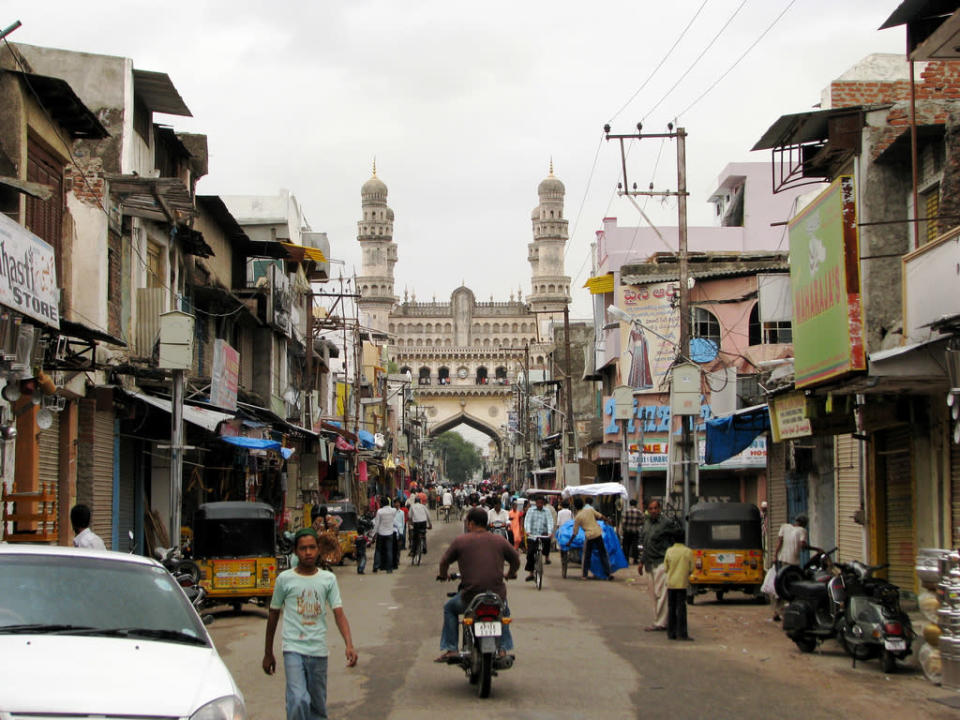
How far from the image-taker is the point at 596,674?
10.0m

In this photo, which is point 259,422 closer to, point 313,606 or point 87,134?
point 87,134

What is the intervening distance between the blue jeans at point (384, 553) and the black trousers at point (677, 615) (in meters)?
10.8

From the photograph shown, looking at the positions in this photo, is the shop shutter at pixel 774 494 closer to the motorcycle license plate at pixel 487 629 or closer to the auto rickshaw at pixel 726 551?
the auto rickshaw at pixel 726 551

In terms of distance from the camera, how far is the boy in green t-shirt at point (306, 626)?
22.9ft

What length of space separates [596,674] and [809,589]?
2.81 m

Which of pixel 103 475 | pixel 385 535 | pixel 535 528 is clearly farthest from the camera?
pixel 385 535

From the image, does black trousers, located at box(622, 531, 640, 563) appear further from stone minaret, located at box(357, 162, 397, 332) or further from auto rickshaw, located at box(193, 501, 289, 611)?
stone minaret, located at box(357, 162, 397, 332)

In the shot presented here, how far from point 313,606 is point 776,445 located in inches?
653

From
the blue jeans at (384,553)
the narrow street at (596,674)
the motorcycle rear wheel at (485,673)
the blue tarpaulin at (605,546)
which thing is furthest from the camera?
the blue jeans at (384,553)

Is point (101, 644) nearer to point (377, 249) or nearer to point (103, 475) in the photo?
point (103, 475)

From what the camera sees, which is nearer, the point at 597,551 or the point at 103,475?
the point at 103,475

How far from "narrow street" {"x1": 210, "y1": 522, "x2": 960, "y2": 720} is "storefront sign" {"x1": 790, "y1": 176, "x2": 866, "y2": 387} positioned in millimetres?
3228

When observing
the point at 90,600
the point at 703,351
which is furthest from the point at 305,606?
the point at 703,351

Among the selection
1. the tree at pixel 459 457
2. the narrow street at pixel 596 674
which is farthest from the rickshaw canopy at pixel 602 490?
the tree at pixel 459 457
